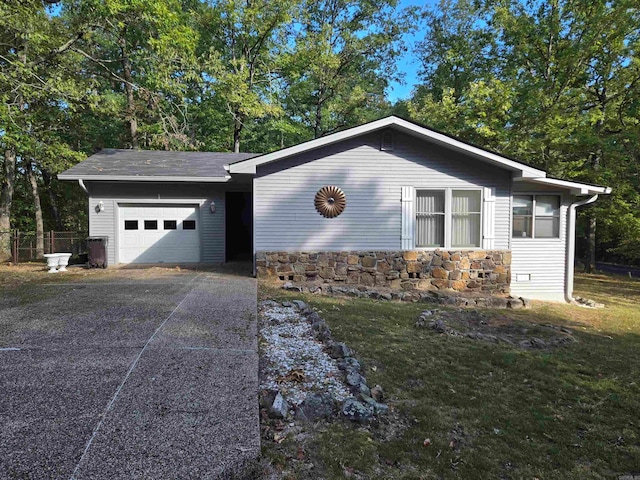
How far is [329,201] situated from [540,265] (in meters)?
6.11

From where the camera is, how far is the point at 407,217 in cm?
888

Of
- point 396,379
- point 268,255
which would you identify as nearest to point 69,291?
point 268,255

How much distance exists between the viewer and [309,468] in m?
2.15

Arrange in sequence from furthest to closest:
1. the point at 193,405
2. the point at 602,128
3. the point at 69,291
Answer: the point at 602,128 < the point at 69,291 < the point at 193,405

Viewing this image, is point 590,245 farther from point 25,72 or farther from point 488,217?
point 25,72

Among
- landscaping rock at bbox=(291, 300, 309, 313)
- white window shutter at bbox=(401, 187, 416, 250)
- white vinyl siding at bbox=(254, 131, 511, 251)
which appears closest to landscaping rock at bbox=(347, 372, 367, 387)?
landscaping rock at bbox=(291, 300, 309, 313)

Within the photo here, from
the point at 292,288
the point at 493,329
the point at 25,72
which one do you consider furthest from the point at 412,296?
the point at 25,72

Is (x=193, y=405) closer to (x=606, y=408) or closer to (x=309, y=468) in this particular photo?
(x=309, y=468)

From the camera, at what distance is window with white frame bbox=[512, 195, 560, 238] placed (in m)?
9.67

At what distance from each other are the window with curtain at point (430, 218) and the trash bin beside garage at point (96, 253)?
827 cm

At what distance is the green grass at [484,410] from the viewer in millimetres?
2336

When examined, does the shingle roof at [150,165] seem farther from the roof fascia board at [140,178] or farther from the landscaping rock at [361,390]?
the landscaping rock at [361,390]

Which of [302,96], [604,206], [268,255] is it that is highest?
[302,96]

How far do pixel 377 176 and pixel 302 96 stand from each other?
45.2ft
